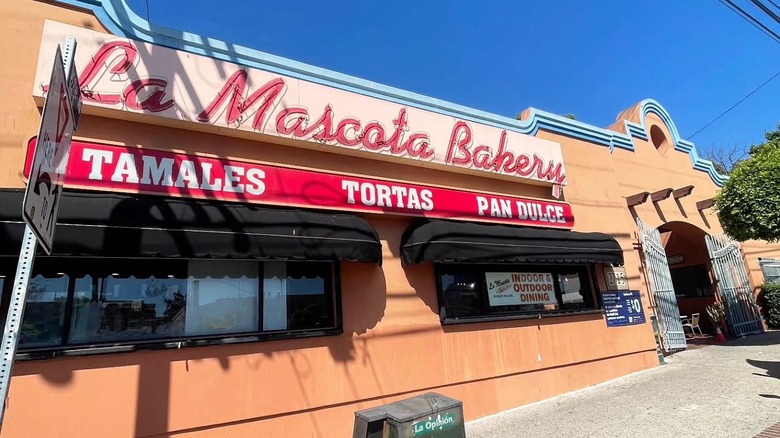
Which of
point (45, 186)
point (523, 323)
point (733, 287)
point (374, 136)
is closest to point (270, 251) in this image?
point (374, 136)

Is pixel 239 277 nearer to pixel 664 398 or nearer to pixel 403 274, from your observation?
pixel 403 274

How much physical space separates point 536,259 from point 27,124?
7054 millimetres

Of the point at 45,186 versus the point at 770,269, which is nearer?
the point at 45,186

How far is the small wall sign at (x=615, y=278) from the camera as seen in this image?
894cm

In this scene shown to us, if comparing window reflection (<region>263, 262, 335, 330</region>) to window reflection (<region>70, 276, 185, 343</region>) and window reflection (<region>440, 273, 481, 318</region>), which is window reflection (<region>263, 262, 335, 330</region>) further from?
window reflection (<region>440, 273, 481, 318</region>)

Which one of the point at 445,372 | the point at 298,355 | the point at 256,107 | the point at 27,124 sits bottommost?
the point at 445,372

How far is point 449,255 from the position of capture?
6305mm

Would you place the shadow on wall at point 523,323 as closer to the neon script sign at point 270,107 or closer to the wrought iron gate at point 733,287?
the neon script sign at point 270,107

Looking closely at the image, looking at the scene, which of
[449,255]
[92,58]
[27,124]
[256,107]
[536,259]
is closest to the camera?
[27,124]

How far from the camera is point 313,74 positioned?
260 inches

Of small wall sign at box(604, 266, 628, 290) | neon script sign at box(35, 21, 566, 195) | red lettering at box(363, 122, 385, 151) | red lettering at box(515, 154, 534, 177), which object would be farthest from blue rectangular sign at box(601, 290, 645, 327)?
red lettering at box(363, 122, 385, 151)

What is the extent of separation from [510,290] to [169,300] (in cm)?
530

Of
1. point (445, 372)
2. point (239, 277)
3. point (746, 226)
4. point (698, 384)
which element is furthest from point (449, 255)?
point (746, 226)

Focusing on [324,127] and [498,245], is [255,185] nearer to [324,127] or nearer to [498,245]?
[324,127]
